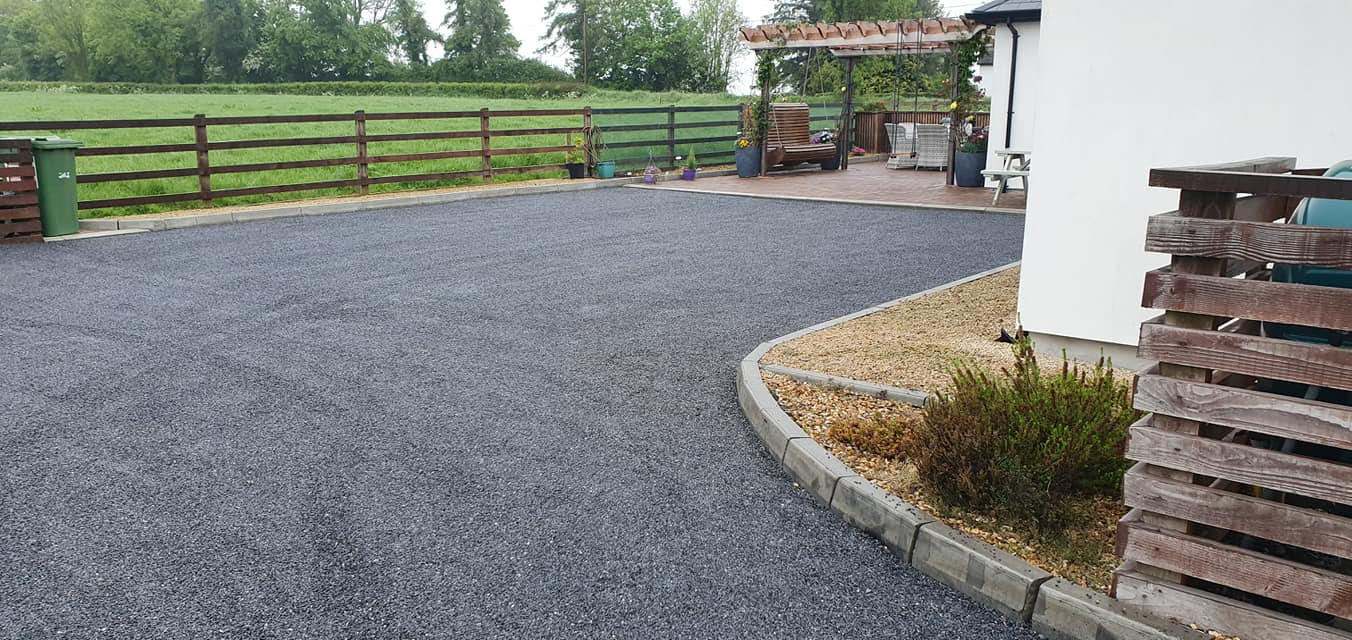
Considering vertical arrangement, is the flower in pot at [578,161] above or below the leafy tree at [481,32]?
below

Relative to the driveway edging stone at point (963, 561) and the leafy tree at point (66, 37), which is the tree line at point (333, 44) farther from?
the driveway edging stone at point (963, 561)

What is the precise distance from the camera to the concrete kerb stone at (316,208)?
Answer: 38.1 ft

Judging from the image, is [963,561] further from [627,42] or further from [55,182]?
[627,42]

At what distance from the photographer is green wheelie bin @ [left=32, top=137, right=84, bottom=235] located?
10727 mm

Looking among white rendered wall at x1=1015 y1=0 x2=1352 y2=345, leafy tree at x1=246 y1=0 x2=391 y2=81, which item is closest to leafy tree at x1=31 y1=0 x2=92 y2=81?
leafy tree at x1=246 y1=0 x2=391 y2=81

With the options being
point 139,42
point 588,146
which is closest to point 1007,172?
point 588,146

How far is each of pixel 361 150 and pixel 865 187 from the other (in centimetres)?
832

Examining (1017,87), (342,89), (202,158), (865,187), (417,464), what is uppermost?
(342,89)

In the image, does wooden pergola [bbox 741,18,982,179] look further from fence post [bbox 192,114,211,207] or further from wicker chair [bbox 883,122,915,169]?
fence post [bbox 192,114,211,207]

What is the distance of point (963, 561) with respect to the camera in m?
3.18

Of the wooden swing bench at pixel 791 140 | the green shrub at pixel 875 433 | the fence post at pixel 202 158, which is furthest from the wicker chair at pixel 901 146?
the green shrub at pixel 875 433

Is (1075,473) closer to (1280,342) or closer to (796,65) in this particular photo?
(1280,342)

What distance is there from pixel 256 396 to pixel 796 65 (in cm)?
5981

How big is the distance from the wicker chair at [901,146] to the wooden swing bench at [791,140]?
184 cm
